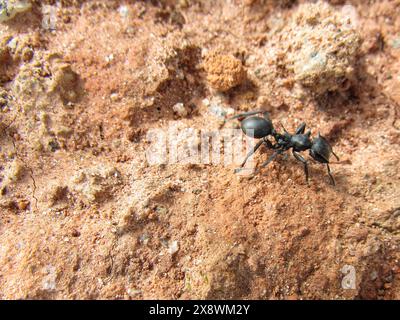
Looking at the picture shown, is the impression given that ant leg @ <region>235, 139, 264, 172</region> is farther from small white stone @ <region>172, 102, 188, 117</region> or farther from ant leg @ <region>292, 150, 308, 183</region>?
small white stone @ <region>172, 102, 188, 117</region>

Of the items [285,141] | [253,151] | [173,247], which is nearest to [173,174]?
[173,247]

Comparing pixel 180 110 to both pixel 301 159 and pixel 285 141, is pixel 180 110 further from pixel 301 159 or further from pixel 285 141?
pixel 301 159

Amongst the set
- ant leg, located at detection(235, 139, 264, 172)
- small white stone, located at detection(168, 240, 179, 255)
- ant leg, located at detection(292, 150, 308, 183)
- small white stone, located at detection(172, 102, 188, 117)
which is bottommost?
small white stone, located at detection(168, 240, 179, 255)

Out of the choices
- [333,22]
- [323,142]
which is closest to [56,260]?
[323,142]

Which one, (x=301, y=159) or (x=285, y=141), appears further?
(x=285, y=141)

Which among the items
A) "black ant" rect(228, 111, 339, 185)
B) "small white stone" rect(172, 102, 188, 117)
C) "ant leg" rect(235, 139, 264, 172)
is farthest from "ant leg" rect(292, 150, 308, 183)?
"small white stone" rect(172, 102, 188, 117)
